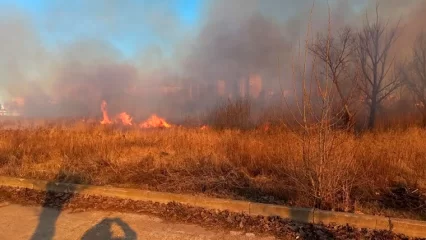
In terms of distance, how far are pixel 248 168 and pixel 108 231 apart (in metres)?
2.85

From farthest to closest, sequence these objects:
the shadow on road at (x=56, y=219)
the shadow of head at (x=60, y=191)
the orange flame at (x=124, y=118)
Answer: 1. the orange flame at (x=124, y=118)
2. the shadow of head at (x=60, y=191)
3. the shadow on road at (x=56, y=219)

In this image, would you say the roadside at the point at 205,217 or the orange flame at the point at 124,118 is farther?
the orange flame at the point at 124,118

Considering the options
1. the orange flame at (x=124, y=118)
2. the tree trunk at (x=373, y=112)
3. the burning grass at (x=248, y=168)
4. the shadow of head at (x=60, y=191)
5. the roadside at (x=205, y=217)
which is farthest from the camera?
the orange flame at (x=124, y=118)

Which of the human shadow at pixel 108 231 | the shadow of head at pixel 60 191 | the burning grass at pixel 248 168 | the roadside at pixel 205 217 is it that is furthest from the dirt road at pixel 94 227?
the burning grass at pixel 248 168

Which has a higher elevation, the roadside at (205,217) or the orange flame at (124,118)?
the orange flame at (124,118)

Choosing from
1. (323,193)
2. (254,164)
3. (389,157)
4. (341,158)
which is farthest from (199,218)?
(389,157)

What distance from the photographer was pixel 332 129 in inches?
169

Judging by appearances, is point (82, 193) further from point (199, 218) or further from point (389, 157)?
point (389, 157)

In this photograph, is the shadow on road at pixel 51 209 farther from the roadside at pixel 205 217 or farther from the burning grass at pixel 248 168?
the burning grass at pixel 248 168

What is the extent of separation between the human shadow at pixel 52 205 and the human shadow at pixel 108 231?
376 mm

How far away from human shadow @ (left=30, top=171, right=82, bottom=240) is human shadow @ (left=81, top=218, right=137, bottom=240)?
38 centimetres

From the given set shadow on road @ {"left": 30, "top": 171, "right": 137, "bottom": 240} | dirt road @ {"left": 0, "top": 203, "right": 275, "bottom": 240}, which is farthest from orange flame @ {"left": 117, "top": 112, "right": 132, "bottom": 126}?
dirt road @ {"left": 0, "top": 203, "right": 275, "bottom": 240}

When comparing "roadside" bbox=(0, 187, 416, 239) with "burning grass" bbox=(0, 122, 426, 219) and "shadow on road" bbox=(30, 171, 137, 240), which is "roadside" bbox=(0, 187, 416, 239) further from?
"burning grass" bbox=(0, 122, 426, 219)

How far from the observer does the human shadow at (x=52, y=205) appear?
11.7 feet
